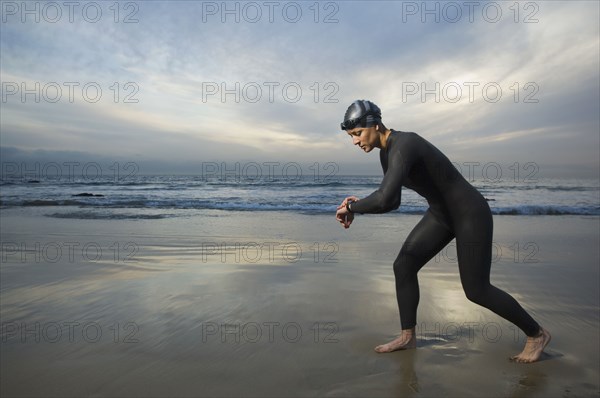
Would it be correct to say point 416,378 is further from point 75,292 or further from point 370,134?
point 75,292

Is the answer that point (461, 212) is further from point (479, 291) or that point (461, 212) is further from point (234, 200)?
point (234, 200)

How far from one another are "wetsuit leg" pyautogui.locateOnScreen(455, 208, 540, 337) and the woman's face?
2.74 ft

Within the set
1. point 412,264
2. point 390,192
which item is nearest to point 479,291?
point 412,264

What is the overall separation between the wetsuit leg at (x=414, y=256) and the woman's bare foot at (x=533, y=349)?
78 centimetres

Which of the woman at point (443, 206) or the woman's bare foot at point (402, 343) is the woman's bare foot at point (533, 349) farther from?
the woman's bare foot at point (402, 343)

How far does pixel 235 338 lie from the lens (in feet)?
10.5

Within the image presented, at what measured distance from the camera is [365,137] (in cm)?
267

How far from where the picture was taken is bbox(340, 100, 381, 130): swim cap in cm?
263

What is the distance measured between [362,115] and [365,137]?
152 mm

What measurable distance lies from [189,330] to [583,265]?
236 inches

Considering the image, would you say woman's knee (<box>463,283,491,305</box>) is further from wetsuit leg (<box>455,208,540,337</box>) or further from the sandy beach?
the sandy beach

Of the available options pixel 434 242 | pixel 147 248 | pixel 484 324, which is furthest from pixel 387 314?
pixel 147 248

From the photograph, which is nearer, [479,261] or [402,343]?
[479,261]

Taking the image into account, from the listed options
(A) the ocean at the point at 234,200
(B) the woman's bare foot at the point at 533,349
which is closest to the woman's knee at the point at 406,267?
(B) the woman's bare foot at the point at 533,349
